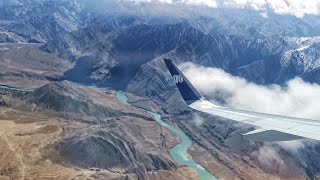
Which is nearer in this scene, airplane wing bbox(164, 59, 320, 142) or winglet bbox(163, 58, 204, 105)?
airplane wing bbox(164, 59, 320, 142)

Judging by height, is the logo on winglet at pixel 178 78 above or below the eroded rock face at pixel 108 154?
above

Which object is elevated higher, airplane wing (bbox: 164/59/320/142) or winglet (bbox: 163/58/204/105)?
winglet (bbox: 163/58/204/105)

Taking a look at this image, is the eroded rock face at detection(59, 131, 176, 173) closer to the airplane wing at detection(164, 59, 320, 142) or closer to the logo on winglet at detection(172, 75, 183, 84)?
the airplane wing at detection(164, 59, 320, 142)

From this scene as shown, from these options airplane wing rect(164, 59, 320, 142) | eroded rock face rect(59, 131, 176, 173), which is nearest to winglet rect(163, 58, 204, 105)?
airplane wing rect(164, 59, 320, 142)

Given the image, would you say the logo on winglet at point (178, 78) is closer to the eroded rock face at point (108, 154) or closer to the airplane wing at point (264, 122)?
the airplane wing at point (264, 122)

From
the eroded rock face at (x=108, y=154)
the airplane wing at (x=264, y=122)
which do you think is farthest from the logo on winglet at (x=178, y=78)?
the eroded rock face at (x=108, y=154)

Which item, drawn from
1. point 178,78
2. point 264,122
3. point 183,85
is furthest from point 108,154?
point 264,122

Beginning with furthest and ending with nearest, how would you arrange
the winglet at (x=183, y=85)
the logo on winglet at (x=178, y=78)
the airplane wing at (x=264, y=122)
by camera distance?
the logo on winglet at (x=178, y=78)
the winglet at (x=183, y=85)
the airplane wing at (x=264, y=122)
